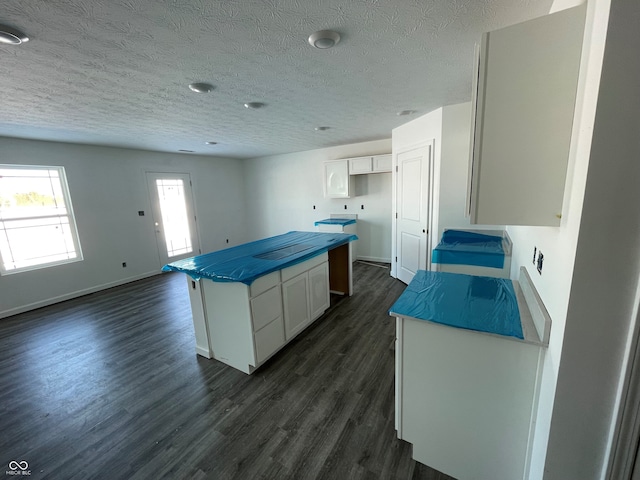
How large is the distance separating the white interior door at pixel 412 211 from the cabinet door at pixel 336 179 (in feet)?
4.17

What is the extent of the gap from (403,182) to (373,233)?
5.29ft

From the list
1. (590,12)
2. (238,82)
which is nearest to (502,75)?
(590,12)

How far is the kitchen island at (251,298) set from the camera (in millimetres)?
2155

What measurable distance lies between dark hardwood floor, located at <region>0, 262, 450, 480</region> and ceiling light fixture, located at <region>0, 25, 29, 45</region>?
240cm

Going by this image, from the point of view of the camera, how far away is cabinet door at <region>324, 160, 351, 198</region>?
16.7ft

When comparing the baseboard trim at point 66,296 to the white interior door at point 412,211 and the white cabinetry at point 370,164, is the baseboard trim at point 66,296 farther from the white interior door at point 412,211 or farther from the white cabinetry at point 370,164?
the white interior door at point 412,211

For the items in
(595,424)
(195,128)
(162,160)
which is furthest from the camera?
(162,160)

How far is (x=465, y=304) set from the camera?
1.43 meters

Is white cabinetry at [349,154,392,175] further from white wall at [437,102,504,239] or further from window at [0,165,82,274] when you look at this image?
window at [0,165,82,274]

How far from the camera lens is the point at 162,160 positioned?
526 cm

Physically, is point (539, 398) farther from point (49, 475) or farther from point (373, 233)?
point (373, 233)

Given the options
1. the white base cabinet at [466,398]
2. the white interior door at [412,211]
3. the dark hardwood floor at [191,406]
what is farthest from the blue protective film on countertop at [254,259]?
the white base cabinet at [466,398]

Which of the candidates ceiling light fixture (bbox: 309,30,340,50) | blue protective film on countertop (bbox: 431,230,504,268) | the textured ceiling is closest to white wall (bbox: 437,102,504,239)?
the textured ceiling

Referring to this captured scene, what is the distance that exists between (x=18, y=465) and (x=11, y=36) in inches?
96.2
